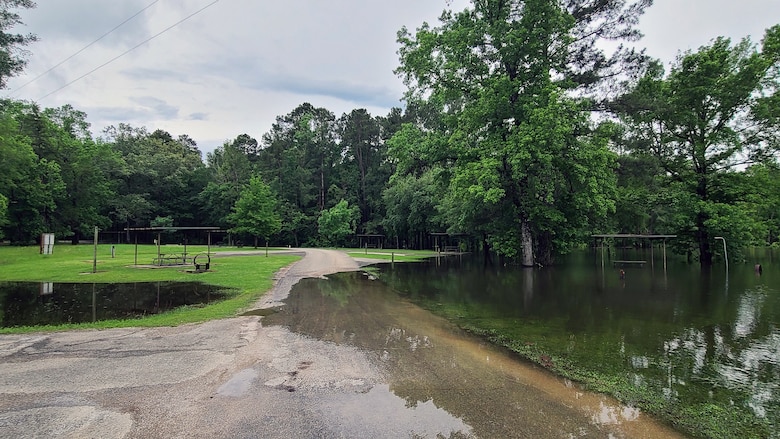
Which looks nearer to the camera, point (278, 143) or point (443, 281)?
point (443, 281)

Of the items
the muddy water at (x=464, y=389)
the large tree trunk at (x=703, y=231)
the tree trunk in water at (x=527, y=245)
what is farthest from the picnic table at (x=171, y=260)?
the large tree trunk at (x=703, y=231)

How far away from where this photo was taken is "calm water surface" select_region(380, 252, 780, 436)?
5.66m

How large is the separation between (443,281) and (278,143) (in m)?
59.2

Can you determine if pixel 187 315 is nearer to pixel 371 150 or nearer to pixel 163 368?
pixel 163 368

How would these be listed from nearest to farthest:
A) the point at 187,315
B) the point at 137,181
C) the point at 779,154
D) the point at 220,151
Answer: the point at 187,315 < the point at 779,154 < the point at 137,181 < the point at 220,151

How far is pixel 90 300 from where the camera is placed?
462 inches

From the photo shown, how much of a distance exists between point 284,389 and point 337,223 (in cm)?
4977

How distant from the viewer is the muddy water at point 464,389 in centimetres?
425

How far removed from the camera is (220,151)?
7344 cm

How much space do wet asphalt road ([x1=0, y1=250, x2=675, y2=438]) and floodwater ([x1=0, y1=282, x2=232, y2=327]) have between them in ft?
6.93

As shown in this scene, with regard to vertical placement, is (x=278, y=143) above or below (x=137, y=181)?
above

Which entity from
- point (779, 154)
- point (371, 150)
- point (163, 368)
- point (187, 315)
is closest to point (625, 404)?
point (163, 368)

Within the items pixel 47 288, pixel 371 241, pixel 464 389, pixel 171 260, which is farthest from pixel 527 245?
pixel 371 241

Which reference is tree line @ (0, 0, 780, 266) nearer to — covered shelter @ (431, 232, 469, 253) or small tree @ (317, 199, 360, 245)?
covered shelter @ (431, 232, 469, 253)
